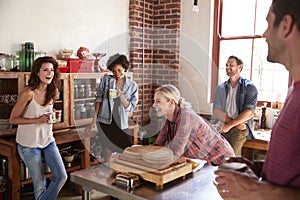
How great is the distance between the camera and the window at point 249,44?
3.87m

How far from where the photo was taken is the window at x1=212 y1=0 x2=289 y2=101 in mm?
3873

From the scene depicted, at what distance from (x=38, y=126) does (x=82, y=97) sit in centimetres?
97

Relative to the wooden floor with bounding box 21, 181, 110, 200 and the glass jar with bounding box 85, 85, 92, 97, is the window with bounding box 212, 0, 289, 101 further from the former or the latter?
the wooden floor with bounding box 21, 181, 110, 200

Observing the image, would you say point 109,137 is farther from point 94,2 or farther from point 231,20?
point 231,20

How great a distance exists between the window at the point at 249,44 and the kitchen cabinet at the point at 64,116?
4.51ft

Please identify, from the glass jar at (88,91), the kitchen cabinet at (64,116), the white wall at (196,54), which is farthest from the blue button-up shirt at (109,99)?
the white wall at (196,54)

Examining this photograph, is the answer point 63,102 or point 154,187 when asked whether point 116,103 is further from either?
point 154,187

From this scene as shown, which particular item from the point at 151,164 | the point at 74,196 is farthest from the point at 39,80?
the point at 151,164

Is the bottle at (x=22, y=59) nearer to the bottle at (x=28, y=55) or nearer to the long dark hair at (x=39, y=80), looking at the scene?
the bottle at (x=28, y=55)

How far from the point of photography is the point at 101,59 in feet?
12.5

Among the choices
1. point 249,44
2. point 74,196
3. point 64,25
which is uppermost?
point 64,25

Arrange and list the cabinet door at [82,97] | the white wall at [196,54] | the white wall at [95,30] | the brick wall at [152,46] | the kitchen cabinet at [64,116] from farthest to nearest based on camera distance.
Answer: the brick wall at [152,46] < the white wall at [196,54] < the cabinet door at [82,97] < the white wall at [95,30] < the kitchen cabinet at [64,116]

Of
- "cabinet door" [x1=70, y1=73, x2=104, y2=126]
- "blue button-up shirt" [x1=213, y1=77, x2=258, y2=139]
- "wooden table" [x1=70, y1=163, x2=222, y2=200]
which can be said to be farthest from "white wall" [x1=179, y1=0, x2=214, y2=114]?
"wooden table" [x1=70, y1=163, x2=222, y2=200]

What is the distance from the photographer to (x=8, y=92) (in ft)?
9.69
